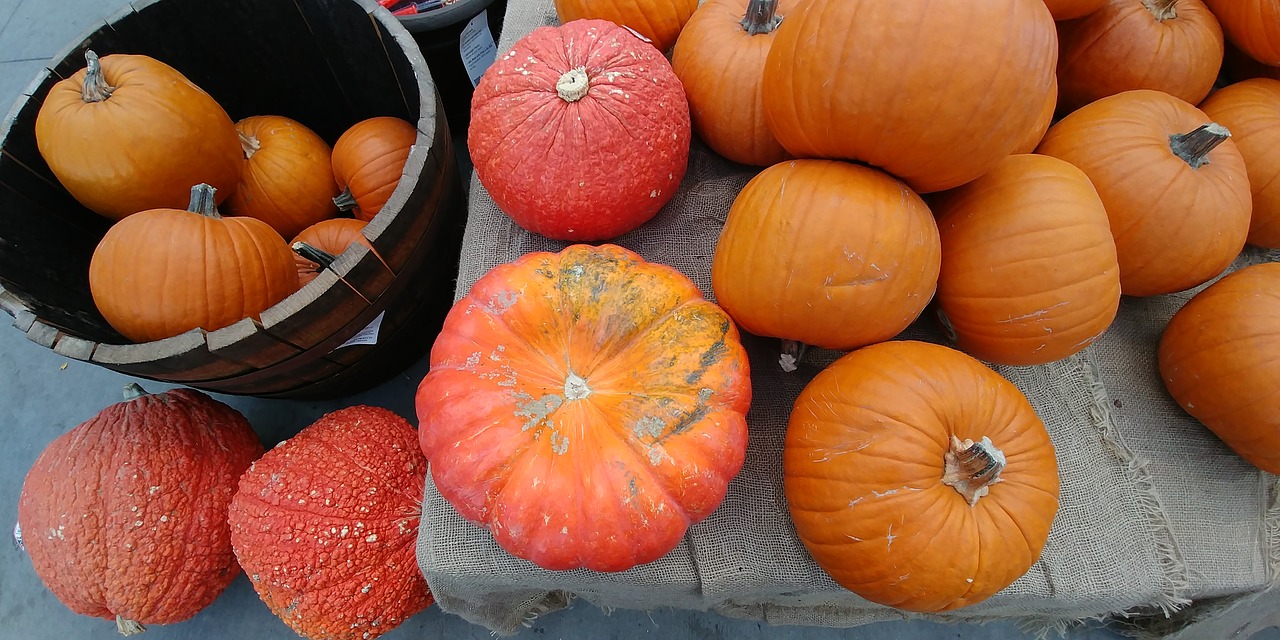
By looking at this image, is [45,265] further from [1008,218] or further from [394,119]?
[1008,218]

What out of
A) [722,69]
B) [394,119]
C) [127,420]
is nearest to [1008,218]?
[722,69]

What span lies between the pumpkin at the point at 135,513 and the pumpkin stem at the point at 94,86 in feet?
2.41

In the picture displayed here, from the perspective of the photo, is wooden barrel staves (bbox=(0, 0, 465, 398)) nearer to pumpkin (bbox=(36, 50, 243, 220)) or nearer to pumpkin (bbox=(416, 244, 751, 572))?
pumpkin (bbox=(36, 50, 243, 220))

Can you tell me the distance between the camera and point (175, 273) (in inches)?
53.4

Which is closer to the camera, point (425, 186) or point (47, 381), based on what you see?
point (425, 186)

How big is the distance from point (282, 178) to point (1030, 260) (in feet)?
6.44

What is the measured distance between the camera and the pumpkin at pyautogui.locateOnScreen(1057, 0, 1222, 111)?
146 cm

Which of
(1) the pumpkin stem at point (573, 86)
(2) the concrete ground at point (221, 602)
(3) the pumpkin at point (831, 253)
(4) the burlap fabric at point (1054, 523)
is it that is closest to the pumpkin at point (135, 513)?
(2) the concrete ground at point (221, 602)

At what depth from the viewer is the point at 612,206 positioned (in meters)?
1.33

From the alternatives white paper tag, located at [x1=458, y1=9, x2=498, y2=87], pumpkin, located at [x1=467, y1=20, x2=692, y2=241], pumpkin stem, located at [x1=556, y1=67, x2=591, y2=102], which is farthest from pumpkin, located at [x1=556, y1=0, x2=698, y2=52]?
white paper tag, located at [x1=458, y1=9, x2=498, y2=87]

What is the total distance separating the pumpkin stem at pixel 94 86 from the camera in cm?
144

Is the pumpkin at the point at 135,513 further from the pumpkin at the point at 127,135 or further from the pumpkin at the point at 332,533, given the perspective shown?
the pumpkin at the point at 127,135

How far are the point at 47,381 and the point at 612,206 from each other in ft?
7.54

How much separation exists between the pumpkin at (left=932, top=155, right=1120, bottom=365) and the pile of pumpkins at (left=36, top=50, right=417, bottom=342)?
1.25 metres
